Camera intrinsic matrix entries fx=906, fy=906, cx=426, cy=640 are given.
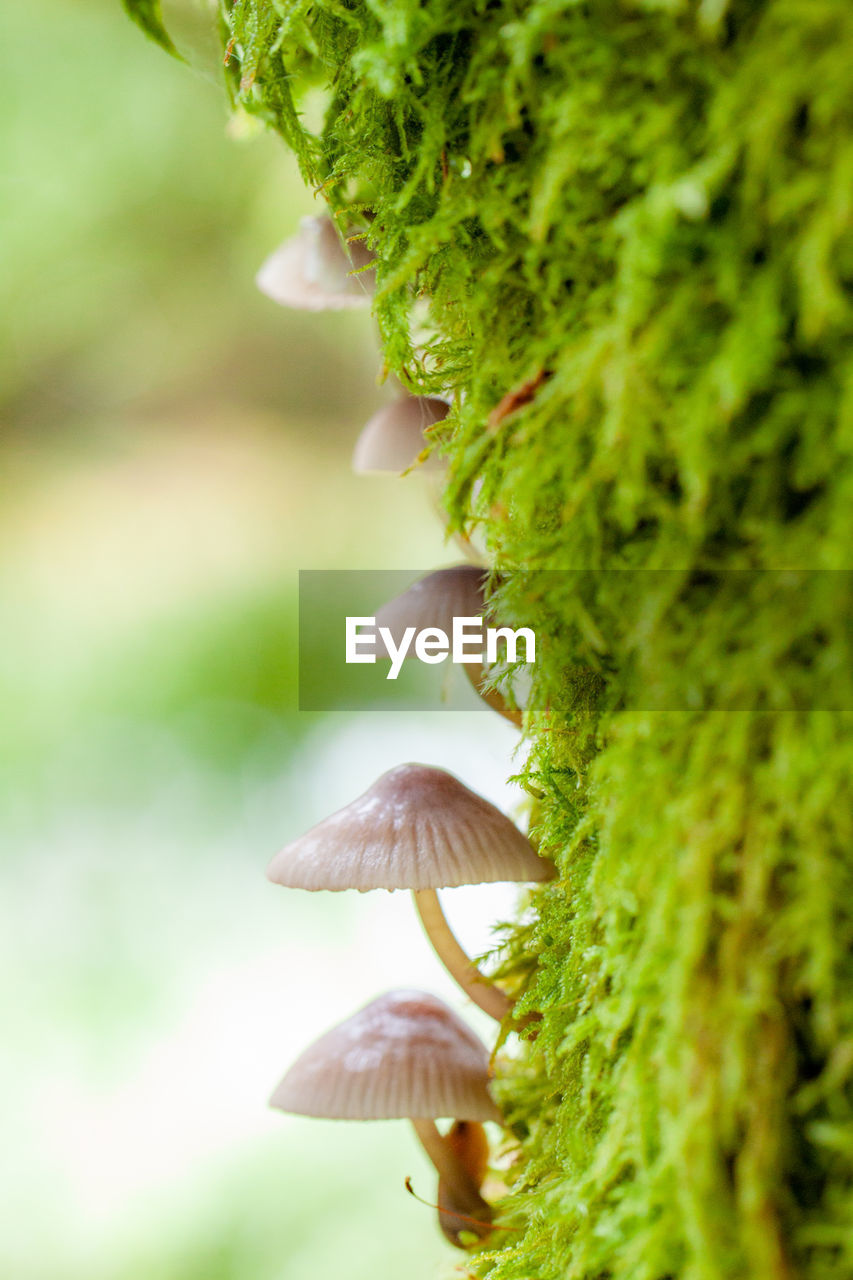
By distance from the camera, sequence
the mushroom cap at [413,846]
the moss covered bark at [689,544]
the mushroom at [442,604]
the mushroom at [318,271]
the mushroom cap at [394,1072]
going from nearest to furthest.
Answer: the moss covered bark at [689,544] < the mushroom cap at [413,846] < the mushroom cap at [394,1072] < the mushroom at [442,604] < the mushroom at [318,271]

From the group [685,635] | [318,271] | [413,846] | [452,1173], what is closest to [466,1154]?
[452,1173]

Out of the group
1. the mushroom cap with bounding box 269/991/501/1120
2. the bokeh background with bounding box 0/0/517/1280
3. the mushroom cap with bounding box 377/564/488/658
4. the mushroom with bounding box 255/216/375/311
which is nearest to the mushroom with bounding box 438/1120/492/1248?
the mushroom cap with bounding box 269/991/501/1120

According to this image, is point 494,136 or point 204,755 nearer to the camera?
point 494,136

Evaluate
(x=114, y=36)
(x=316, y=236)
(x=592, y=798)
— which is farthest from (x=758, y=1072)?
(x=114, y=36)

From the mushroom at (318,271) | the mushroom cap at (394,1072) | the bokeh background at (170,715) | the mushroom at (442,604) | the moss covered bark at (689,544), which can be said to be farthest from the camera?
the bokeh background at (170,715)

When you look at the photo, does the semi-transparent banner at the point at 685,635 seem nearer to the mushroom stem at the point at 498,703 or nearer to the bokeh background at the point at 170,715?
the mushroom stem at the point at 498,703

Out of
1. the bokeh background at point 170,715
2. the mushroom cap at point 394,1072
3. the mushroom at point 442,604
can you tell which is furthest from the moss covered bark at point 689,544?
the bokeh background at point 170,715

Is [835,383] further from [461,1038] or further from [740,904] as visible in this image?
[461,1038]

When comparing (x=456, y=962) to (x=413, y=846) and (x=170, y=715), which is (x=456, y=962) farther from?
(x=170, y=715)

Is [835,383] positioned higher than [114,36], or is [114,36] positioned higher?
[114,36]
